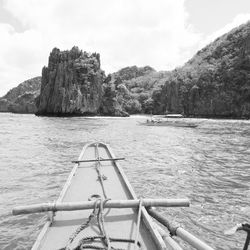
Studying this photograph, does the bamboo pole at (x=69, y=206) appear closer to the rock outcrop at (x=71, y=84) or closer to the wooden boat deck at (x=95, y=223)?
the wooden boat deck at (x=95, y=223)

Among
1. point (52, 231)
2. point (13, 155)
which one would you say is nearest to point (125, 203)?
point (52, 231)

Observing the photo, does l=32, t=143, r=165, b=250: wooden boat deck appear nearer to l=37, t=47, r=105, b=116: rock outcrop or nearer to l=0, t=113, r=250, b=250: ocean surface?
l=0, t=113, r=250, b=250: ocean surface

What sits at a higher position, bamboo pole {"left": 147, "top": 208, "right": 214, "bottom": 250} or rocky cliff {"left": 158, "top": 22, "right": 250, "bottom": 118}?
rocky cliff {"left": 158, "top": 22, "right": 250, "bottom": 118}

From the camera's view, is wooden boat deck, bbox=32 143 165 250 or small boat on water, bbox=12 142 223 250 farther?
wooden boat deck, bbox=32 143 165 250

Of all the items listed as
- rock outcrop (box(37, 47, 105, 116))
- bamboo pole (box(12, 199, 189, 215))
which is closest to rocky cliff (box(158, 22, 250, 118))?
rock outcrop (box(37, 47, 105, 116))

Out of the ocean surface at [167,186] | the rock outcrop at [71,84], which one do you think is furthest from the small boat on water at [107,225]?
the rock outcrop at [71,84]

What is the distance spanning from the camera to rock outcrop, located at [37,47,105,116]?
112 metres

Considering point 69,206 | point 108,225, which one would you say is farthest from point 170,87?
point 108,225

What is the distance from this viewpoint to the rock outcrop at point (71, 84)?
11250cm

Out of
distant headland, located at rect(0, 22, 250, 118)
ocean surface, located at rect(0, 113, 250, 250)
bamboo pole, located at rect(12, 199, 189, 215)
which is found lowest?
ocean surface, located at rect(0, 113, 250, 250)

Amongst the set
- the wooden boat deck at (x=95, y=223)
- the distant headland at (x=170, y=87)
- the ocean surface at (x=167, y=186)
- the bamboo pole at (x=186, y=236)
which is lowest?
the ocean surface at (x=167, y=186)

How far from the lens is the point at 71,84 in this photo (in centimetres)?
11650

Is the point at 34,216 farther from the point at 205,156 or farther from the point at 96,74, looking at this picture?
the point at 96,74

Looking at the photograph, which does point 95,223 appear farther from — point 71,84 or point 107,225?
point 71,84
